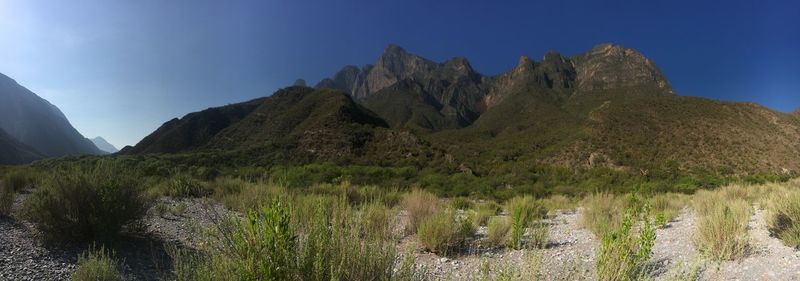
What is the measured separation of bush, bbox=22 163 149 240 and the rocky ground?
9.6 inches

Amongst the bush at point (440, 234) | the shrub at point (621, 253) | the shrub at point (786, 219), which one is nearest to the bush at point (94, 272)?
the bush at point (440, 234)

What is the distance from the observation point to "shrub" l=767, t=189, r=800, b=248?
5.33 m

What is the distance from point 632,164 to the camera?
40.7 meters

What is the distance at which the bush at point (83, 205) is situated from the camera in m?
5.05

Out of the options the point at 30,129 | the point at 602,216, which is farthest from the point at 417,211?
the point at 30,129

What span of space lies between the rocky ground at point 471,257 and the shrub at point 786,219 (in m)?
0.13

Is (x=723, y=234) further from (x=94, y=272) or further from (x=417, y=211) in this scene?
(x=94, y=272)

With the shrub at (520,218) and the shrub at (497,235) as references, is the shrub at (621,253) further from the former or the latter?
the shrub at (497,235)

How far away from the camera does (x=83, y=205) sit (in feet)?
17.5

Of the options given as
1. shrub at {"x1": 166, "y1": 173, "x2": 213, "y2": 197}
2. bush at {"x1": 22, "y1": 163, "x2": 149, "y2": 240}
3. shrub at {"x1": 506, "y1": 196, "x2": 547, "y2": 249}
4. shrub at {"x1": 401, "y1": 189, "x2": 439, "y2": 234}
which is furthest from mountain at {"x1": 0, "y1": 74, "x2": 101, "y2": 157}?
shrub at {"x1": 506, "y1": 196, "x2": 547, "y2": 249}

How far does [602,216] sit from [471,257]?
4139mm

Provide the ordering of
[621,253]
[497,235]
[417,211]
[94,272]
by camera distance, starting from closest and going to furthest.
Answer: [621,253]
[94,272]
[497,235]
[417,211]

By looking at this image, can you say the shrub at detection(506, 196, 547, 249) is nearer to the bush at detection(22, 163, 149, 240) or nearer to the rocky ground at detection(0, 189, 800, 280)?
the rocky ground at detection(0, 189, 800, 280)

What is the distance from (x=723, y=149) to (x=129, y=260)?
51937 mm
